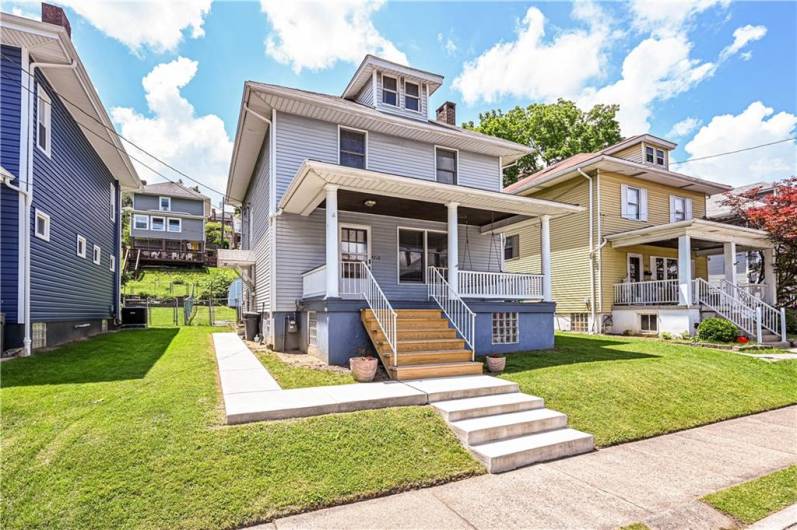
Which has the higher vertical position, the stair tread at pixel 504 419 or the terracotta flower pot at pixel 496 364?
A: the terracotta flower pot at pixel 496 364

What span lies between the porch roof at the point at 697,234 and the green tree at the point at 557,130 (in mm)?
13442

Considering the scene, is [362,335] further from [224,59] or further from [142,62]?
[142,62]

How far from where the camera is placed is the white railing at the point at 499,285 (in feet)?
32.8

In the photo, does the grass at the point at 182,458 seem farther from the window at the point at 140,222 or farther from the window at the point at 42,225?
the window at the point at 140,222

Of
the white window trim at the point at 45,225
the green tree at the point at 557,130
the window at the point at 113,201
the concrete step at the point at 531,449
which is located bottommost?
the concrete step at the point at 531,449

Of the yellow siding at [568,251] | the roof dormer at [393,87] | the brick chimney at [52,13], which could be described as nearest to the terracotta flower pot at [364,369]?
the roof dormer at [393,87]

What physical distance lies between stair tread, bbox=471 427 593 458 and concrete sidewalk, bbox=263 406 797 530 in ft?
0.67

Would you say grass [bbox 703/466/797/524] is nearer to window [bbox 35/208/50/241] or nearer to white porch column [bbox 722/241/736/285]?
window [bbox 35/208/50/241]

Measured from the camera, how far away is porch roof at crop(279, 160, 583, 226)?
307 inches

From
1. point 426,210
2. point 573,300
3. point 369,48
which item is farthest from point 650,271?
point 369,48

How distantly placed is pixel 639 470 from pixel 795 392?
6177 millimetres

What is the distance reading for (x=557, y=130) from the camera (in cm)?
2769

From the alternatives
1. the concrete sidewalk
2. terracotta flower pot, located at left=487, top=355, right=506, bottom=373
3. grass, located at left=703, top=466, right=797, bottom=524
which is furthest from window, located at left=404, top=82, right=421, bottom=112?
grass, located at left=703, top=466, right=797, bottom=524

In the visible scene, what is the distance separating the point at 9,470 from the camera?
133 inches
